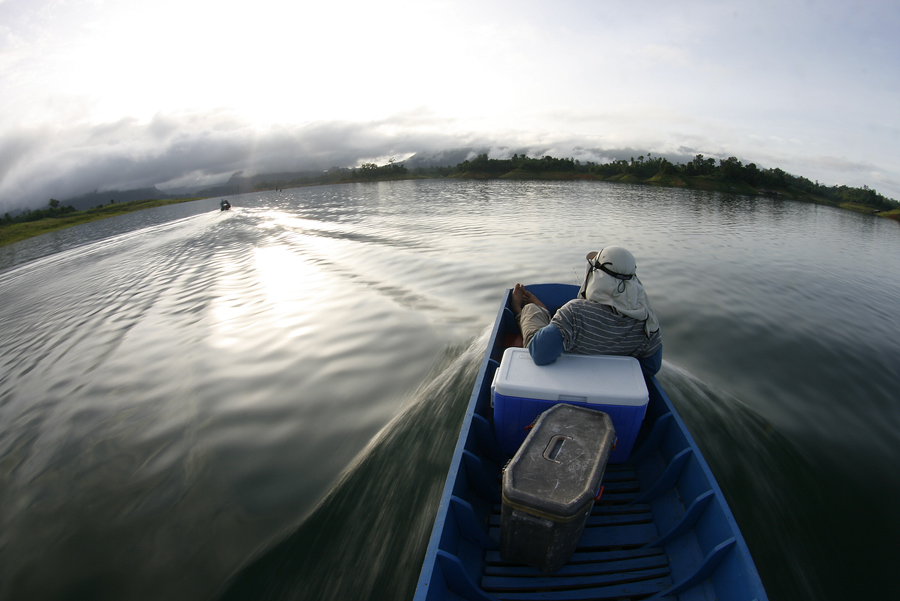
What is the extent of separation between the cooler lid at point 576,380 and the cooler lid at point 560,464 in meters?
0.21

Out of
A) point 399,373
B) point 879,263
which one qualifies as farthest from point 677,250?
point 399,373

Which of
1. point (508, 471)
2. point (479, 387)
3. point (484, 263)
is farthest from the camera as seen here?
point (484, 263)

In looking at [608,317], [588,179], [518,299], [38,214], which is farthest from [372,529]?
[38,214]

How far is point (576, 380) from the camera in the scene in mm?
3639

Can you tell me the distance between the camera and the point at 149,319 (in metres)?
10.4

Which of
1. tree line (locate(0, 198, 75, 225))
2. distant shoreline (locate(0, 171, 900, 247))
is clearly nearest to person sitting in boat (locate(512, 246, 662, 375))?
distant shoreline (locate(0, 171, 900, 247))

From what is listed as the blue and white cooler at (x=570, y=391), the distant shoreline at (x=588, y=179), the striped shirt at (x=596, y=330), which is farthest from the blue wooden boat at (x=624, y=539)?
the distant shoreline at (x=588, y=179)

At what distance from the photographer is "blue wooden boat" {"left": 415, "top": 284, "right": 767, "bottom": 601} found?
2.59m

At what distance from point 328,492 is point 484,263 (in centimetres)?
1018

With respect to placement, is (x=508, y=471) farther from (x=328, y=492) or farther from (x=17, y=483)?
(x=17, y=483)

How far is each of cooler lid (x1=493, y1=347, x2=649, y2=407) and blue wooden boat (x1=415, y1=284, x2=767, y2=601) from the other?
55 cm

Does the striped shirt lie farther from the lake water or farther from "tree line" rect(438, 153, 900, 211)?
"tree line" rect(438, 153, 900, 211)

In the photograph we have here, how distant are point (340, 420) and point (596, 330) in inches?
165

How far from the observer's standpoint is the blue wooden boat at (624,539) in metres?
2.59
